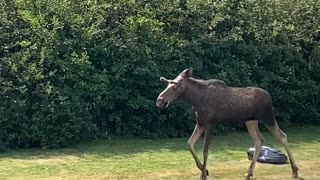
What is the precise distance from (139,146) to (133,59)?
6.82 feet

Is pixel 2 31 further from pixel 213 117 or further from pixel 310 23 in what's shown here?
pixel 310 23

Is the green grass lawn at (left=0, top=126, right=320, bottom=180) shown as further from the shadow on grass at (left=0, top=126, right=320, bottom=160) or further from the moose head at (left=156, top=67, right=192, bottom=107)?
the moose head at (left=156, top=67, right=192, bottom=107)

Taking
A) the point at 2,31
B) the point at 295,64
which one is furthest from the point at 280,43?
the point at 2,31

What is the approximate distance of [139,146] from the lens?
15.0 meters

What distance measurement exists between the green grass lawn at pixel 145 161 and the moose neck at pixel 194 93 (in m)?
1.26

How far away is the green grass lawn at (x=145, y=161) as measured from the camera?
39.1 feet

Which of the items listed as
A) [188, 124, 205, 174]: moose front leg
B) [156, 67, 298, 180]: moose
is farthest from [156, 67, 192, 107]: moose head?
[188, 124, 205, 174]: moose front leg

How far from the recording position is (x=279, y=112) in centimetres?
1811

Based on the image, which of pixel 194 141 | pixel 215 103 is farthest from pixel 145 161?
pixel 215 103

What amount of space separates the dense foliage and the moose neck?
4.03 m

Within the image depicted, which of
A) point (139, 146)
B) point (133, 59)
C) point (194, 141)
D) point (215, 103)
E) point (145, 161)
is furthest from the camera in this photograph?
point (133, 59)

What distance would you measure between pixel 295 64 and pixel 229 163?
6.07 metres

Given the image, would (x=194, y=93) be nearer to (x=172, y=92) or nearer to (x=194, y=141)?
(x=172, y=92)

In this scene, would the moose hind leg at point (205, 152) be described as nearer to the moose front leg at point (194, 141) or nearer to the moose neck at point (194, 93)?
the moose front leg at point (194, 141)
